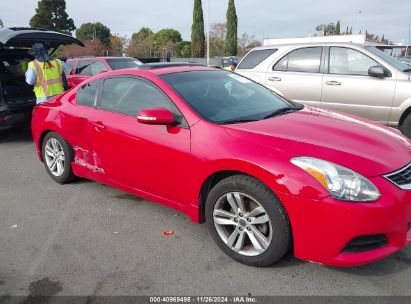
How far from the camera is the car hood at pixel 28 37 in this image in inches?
250

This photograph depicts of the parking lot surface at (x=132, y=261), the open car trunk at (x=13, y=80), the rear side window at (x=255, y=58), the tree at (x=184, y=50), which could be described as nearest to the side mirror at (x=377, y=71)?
the rear side window at (x=255, y=58)

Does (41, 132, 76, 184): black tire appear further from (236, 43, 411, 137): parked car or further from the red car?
(236, 43, 411, 137): parked car

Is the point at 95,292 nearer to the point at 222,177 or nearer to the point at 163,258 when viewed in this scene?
the point at 163,258

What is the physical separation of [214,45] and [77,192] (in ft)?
170

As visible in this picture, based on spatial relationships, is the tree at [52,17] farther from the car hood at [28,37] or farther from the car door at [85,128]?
the car door at [85,128]

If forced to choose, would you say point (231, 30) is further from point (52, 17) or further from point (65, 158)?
point (65, 158)

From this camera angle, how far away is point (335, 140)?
2.96 metres

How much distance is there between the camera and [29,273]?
9.87 feet

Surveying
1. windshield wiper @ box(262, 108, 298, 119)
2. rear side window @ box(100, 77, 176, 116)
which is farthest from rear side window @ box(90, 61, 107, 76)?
windshield wiper @ box(262, 108, 298, 119)

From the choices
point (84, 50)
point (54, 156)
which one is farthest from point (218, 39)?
point (54, 156)

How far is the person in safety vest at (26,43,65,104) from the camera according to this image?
659cm

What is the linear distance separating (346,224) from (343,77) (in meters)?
4.39

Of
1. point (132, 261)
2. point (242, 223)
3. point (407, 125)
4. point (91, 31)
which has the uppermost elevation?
point (91, 31)

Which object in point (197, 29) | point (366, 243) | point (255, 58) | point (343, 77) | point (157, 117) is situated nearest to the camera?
point (366, 243)
